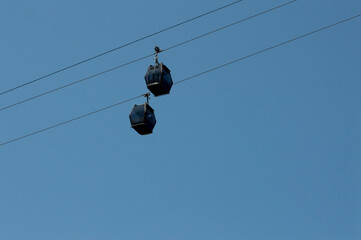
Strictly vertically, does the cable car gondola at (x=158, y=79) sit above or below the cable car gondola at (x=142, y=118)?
above

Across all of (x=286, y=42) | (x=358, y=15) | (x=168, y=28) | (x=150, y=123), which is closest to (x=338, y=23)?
(x=358, y=15)

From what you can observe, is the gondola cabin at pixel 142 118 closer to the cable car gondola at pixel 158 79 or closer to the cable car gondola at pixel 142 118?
the cable car gondola at pixel 142 118

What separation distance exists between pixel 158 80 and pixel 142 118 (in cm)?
97

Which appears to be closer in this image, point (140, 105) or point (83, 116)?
point (140, 105)

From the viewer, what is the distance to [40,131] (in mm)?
13109

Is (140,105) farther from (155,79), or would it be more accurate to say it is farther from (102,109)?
(102,109)

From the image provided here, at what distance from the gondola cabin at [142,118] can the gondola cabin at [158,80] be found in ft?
1.46

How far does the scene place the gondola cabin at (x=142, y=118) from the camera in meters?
11.0

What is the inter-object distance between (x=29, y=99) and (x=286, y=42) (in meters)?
6.97

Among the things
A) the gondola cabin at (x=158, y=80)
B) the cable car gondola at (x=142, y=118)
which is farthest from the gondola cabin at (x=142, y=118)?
the gondola cabin at (x=158, y=80)

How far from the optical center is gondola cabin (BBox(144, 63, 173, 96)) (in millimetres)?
10922

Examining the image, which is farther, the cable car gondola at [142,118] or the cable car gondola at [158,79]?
the cable car gondola at [142,118]

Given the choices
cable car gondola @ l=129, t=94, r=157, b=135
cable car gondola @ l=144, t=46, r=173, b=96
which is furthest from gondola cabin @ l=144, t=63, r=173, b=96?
cable car gondola @ l=129, t=94, r=157, b=135

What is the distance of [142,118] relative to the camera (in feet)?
36.2
